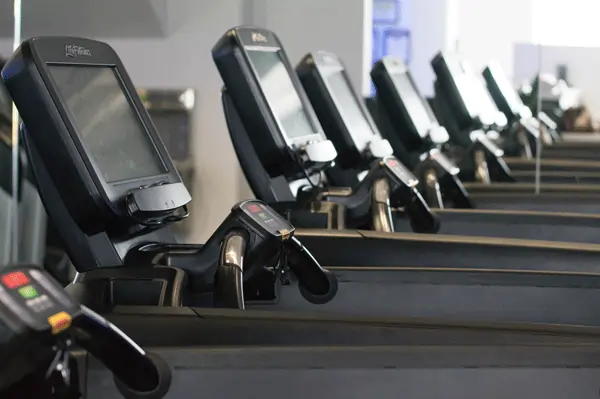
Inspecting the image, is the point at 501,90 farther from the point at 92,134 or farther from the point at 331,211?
the point at 92,134

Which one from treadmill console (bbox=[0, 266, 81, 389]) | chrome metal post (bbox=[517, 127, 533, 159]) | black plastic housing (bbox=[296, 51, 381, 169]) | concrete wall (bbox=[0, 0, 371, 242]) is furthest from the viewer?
chrome metal post (bbox=[517, 127, 533, 159])

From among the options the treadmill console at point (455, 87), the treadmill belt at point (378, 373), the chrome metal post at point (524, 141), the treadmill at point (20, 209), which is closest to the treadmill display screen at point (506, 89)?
the chrome metal post at point (524, 141)

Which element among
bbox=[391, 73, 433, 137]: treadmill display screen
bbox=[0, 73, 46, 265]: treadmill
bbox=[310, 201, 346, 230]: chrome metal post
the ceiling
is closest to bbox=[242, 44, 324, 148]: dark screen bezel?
bbox=[310, 201, 346, 230]: chrome metal post

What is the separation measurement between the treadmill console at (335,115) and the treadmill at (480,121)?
1.27 meters

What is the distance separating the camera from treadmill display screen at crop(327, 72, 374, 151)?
3051mm

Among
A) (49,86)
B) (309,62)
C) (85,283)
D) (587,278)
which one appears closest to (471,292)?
(587,278)

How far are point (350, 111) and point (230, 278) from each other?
1466 millimetres

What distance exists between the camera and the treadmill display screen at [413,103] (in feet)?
12.0

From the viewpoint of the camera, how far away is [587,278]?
2.05m

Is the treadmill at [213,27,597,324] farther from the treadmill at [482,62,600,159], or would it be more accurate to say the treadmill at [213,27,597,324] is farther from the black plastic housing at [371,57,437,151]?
the treadmill at [482,62,600,159]

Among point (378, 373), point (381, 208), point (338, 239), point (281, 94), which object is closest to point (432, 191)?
point (381, 208)

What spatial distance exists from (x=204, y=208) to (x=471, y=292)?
1533 mm

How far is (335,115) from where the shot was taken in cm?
299

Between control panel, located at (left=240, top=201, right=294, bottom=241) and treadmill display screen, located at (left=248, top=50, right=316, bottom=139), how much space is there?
1.73 ft
